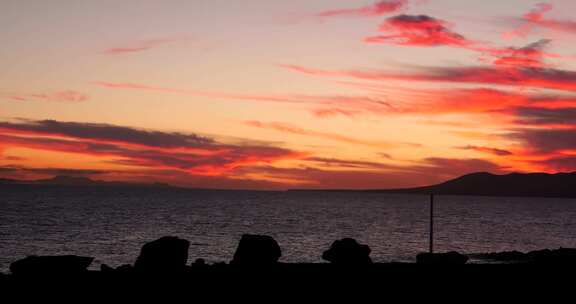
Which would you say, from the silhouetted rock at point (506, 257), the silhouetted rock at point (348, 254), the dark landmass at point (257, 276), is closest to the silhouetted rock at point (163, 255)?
the dark landmass at point (257, 276)

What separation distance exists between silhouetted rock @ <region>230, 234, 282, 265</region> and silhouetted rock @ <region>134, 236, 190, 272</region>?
7.20 feet

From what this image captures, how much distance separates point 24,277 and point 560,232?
11047 cm

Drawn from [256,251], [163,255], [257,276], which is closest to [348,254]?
[256,251]

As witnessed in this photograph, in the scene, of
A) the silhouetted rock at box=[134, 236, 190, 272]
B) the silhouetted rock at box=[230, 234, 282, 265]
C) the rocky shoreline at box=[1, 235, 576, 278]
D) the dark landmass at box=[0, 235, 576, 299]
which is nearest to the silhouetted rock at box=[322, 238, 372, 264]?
the rocky shoreline at box=[1, 235, 576, 278]

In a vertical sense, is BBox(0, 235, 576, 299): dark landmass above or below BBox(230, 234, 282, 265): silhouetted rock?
below

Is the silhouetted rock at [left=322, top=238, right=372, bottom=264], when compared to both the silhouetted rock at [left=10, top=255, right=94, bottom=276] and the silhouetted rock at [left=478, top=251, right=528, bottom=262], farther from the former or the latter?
the silhouetted rock at [left=478, top=251, right=528, bottom=262]

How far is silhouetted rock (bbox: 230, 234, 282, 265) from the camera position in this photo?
28.6 metres

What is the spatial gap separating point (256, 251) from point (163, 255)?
3.71 metres

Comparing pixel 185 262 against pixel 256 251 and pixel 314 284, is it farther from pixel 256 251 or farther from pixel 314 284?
pixel 314 284

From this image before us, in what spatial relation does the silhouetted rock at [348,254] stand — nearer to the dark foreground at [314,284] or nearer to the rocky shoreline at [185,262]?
the rocky shoreline at [185,262]

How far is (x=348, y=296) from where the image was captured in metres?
21.1

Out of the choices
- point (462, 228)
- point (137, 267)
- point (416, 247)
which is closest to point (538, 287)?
point (137, 267)

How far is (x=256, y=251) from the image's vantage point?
2884cm

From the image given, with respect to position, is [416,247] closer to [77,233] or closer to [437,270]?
[77,233]
